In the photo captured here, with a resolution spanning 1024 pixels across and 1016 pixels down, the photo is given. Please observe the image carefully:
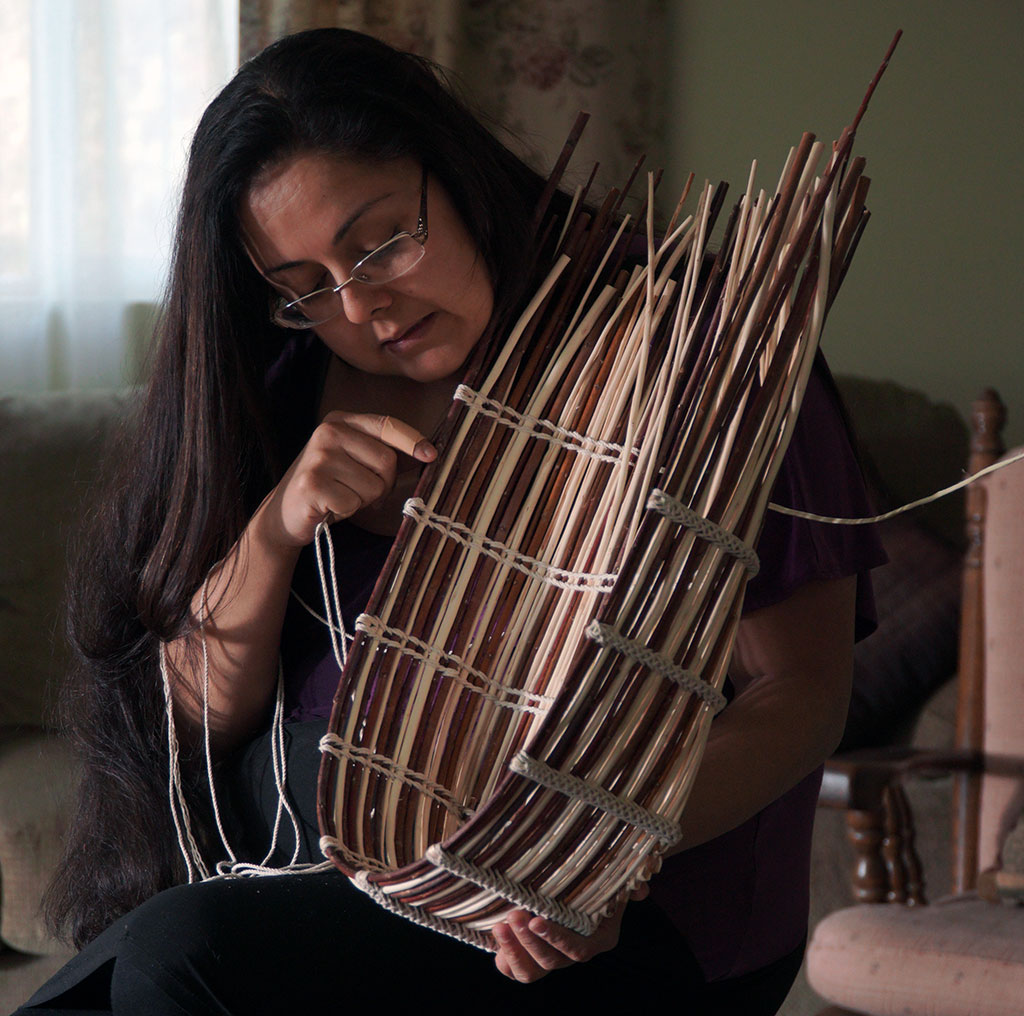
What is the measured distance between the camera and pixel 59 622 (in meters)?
1.80

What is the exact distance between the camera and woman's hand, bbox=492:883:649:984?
0.59 metres

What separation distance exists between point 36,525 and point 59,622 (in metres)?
0.24

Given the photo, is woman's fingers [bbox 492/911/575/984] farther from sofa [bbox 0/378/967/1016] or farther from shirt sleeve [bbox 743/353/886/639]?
sofa [bbox 0/378/967/1016]

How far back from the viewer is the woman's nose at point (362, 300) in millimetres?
783

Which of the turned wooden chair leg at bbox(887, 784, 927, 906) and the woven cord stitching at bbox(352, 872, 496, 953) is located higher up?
the woven cord stitching at bbox(352, 872, 496, 953)

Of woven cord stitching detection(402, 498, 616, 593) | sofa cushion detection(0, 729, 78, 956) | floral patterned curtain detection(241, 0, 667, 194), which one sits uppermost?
floral patterned curtain detection(241, 0, 667, 194)

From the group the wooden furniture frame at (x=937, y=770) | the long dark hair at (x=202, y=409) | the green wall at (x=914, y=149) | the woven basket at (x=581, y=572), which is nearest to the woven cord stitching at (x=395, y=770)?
the woven basket at (x=581, y=572)

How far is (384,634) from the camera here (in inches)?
27.9

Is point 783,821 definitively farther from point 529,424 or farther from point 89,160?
point 89,160

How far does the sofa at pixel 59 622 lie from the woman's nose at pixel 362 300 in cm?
90

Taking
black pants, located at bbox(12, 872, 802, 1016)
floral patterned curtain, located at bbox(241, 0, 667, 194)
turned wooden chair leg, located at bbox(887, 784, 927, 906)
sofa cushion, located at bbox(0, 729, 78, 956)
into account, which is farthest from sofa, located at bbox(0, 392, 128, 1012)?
turned wooden chair leg, located at bbox(887, 784, 927, 906)

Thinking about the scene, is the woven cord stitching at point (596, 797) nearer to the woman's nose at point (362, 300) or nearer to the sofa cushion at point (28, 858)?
the woman's nose at point (362, 300)

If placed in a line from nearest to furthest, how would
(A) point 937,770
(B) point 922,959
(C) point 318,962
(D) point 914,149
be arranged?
(C) point 318,962, (B) point 922,959, (A) point 937,770, (D) point 914,149

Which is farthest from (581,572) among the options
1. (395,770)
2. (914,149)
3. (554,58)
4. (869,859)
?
(554,58)
